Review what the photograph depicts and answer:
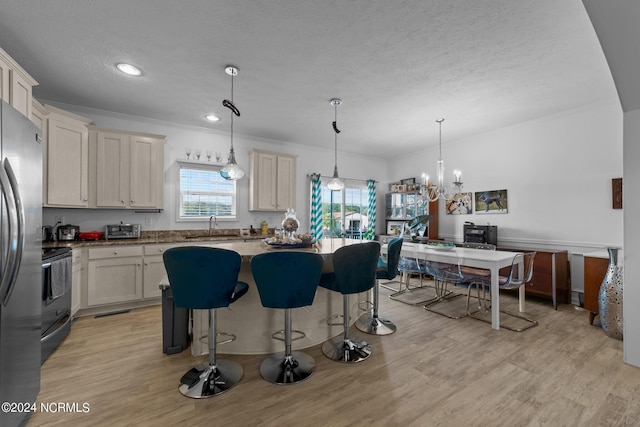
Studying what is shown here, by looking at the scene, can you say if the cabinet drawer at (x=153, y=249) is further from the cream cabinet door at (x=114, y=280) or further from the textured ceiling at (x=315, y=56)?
the textured ceiling at (x=315, y=56)

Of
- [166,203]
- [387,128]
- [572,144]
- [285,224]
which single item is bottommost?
[285,224]

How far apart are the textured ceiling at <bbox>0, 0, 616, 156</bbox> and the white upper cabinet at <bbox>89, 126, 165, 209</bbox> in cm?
43

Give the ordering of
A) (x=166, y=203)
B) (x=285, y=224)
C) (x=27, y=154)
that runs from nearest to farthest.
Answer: (x=27, y=154) < (x=285, y=224) < (x=166, y=203)

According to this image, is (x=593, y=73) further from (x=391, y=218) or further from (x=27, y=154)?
(x=27, y=154)

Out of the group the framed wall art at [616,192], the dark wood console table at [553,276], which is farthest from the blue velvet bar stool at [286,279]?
the framed wall art at [616,192]

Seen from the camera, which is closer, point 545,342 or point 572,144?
point 545,342

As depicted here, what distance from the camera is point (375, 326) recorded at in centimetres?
295

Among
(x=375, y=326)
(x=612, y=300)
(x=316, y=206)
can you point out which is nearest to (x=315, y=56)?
(x=375, y=326)

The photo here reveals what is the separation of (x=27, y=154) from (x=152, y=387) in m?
1.69

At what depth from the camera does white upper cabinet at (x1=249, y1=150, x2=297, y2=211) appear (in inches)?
193

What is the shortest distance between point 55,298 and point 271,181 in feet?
10.7

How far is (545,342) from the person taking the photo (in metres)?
2.64

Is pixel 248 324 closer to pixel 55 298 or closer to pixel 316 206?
pixel 55 298

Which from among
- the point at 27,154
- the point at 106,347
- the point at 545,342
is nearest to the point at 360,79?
the point at 27,154
